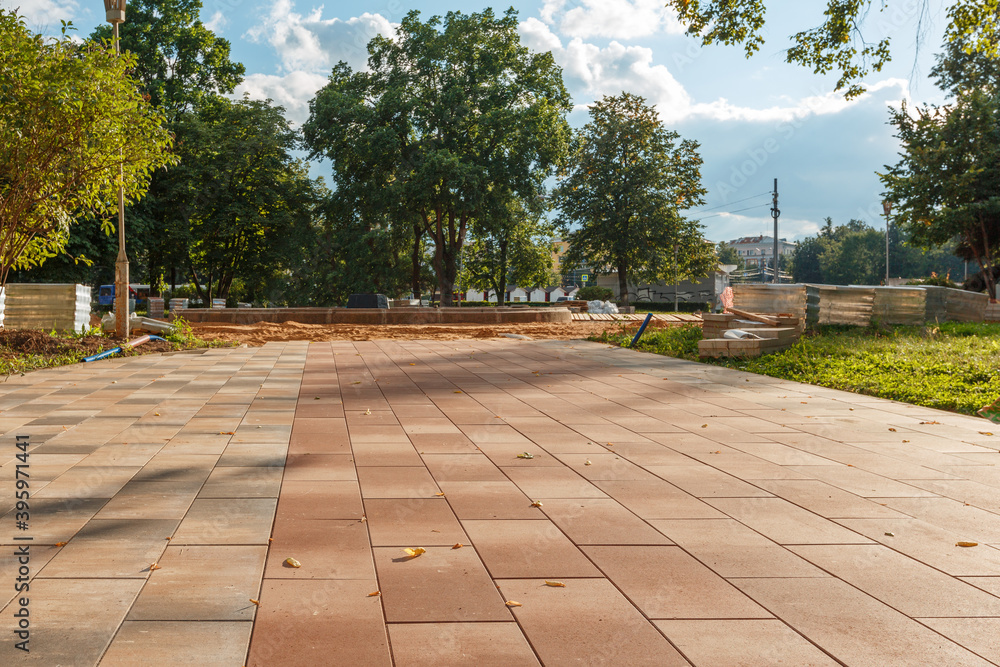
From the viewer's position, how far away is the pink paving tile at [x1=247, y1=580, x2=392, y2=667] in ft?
7.77

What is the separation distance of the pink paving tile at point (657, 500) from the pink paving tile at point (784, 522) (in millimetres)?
122

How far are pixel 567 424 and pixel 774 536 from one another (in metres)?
3.22

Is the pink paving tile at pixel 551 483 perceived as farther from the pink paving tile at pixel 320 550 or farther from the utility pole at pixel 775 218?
the utility pole at pixel 775 218

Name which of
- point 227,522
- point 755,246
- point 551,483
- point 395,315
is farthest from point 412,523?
point 755,246

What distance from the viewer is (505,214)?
32.3 meters

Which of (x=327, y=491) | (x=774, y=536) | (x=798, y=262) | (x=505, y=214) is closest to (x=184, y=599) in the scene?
(x=327, y=491)

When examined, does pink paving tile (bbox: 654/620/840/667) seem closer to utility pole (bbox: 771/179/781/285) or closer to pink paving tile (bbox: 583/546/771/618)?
pink paving tile (bbox: 583/546/771/618)

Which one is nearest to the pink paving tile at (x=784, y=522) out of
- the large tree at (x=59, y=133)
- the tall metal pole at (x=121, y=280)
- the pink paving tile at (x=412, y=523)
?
the pink paving tile at (x=412, y=523)

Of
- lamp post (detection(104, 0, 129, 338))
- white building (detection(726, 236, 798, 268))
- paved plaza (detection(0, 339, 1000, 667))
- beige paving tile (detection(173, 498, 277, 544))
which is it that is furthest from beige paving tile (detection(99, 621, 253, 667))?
white building (detection(726, 236, 798, 268))

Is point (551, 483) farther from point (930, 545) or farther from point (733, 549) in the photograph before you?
point (930, 545)

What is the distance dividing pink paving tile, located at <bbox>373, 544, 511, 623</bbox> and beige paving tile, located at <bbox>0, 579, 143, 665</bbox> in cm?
98

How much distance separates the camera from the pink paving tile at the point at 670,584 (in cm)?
278

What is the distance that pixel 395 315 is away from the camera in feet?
82.1

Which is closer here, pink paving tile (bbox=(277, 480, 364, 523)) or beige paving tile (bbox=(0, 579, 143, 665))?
beige paving tile (bbox=(0, 579, 143, 665))
